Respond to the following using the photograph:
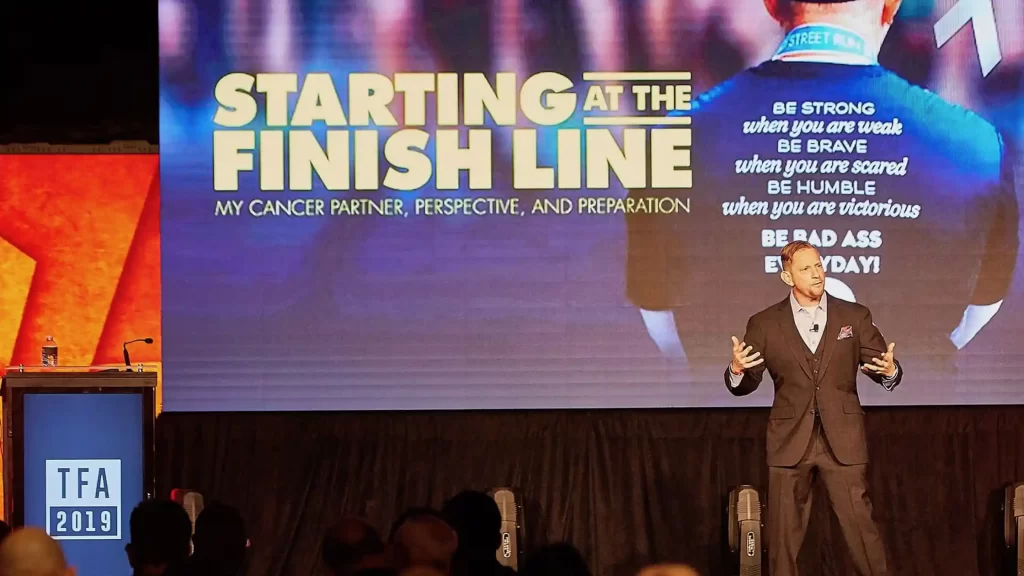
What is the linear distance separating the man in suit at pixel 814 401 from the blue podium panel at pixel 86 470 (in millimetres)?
2875

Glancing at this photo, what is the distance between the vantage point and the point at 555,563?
2.68m

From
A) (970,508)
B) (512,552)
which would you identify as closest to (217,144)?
(512,552)

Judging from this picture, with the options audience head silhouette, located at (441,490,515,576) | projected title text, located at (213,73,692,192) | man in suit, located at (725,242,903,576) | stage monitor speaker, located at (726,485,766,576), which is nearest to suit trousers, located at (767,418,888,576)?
man in suit, located at (725,242,903,576)

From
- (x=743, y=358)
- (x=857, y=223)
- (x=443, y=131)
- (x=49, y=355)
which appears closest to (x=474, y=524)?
(x=743, y=358)

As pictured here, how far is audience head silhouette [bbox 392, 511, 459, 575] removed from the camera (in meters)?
3.19

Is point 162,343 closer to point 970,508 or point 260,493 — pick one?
point 260,493

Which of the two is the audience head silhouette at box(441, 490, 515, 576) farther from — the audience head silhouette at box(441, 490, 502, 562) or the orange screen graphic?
the orange screen graphic

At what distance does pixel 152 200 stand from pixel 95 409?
1274 mm

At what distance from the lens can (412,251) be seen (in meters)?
6.04

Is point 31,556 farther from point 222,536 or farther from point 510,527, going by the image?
point 510,527

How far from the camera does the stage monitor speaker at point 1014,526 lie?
227 inches

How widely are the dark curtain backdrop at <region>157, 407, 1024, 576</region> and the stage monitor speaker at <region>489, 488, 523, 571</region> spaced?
0.17 meters

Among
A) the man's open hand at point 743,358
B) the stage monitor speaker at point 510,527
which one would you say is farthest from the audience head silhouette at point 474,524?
the stage monitor speaker at point 510,527

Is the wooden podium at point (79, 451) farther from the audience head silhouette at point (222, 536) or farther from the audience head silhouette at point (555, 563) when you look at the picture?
the audience head silhouette at point (555, 563)
